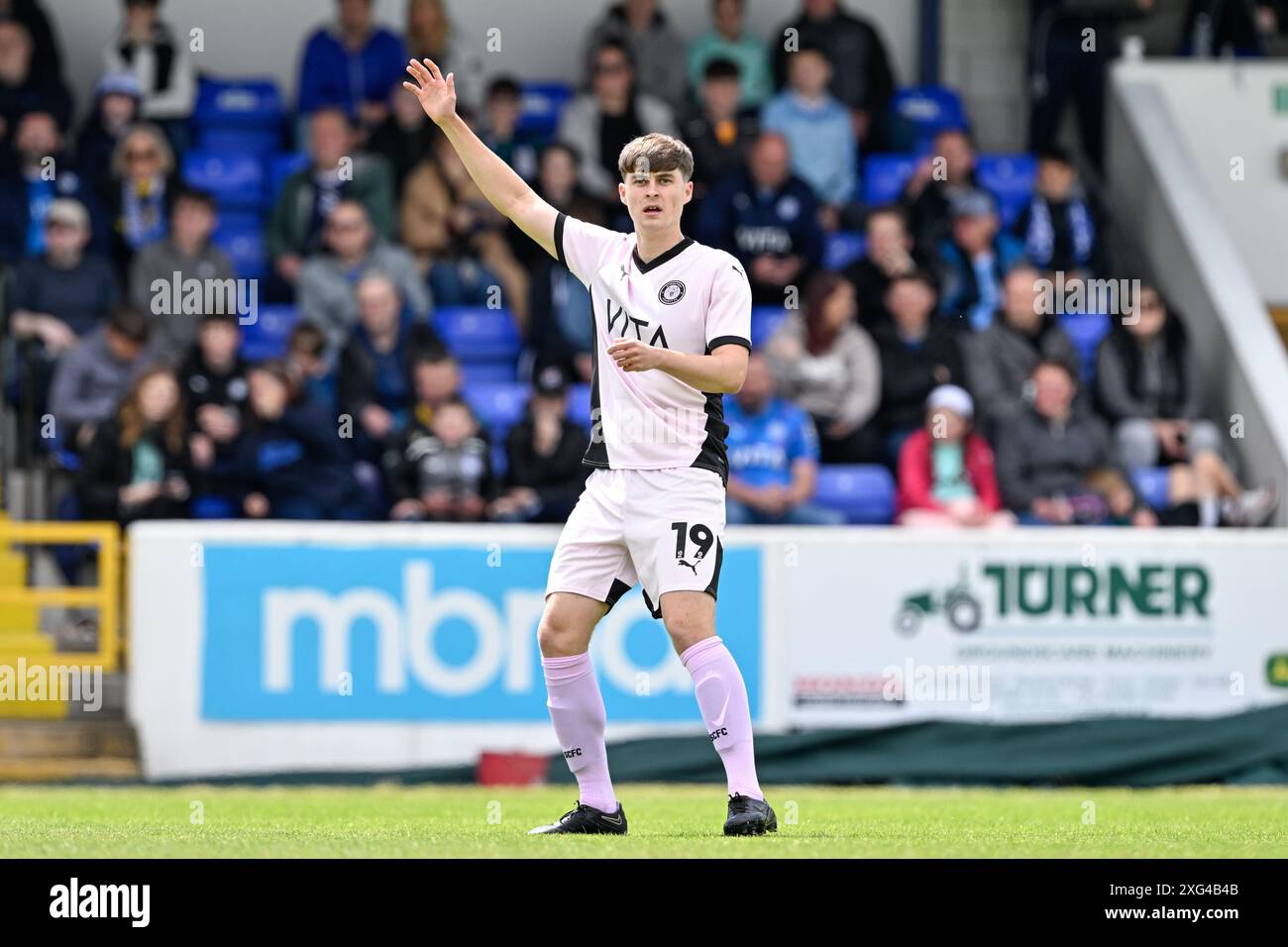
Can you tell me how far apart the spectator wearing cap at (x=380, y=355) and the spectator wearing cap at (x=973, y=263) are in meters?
3.54

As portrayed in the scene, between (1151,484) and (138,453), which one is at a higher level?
(138,453)

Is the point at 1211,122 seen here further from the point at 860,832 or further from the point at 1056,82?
the point at 860,832

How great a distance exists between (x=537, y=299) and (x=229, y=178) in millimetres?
2725

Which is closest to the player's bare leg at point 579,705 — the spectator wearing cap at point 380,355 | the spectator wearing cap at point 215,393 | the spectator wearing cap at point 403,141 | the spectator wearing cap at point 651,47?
the spectator wearing cap at point 215,393

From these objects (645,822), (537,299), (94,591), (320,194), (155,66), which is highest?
(155,66)

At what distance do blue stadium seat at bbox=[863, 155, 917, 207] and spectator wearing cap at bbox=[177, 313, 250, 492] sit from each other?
505 cm

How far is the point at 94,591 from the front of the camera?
11977 millimetres

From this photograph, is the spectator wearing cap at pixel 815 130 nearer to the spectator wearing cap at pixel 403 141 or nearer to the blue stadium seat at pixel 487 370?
the spectator wearing cap at pixel 403 141

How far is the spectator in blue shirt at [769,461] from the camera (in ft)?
42.8

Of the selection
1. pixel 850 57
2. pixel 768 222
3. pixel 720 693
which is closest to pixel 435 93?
pixel 720 693

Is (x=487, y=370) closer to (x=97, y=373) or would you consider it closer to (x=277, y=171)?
(x=277, y=171)

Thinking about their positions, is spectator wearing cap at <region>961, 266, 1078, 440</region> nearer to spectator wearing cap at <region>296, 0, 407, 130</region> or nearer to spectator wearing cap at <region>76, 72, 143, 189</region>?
spectator wearing cap at <region>296, 0, 407, 130</region>

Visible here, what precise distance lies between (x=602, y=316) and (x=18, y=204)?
29.0 ft
